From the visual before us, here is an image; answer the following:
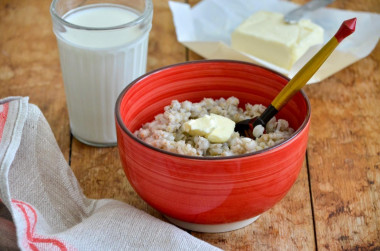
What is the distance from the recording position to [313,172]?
4.62 feet

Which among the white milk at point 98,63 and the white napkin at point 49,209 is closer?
A: the white napkin at point 49,209

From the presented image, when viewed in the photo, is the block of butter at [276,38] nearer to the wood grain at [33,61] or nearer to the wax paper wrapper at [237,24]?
the wax paper wrapper at [237,24]

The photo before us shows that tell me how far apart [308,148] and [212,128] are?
0.42 m

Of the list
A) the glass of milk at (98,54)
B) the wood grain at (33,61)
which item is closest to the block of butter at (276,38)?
the glass of milk at (98,54)

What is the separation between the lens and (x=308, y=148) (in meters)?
1.49

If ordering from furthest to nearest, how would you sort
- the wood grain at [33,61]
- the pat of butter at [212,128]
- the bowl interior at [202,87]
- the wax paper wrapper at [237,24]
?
the wax paper wrapper at [237,24]
the wood grain at [33,61]
the bowl interior at [202,87]
the pat of butter at [212,128]

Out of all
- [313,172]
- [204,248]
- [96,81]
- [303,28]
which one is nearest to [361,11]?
[303,28]

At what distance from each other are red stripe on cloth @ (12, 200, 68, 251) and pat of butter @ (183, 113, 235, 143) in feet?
1.08

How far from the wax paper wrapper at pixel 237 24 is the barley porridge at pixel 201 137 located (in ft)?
1.46

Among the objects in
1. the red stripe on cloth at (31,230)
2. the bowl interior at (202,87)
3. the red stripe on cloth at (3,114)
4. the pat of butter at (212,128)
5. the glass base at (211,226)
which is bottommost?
the glass base at (211,226)

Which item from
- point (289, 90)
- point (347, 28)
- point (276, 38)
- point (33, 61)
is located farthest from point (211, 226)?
point (33, 61)

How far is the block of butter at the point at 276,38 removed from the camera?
180cm

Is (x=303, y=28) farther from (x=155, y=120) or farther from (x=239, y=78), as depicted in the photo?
(x=155, y=120)

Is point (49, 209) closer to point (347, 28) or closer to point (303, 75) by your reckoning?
point (303, 75)
